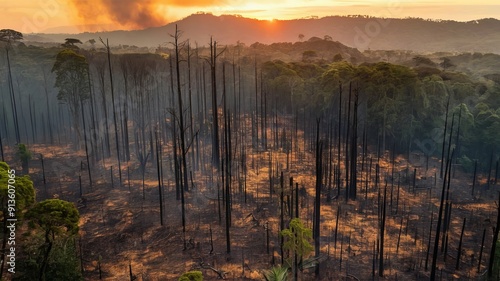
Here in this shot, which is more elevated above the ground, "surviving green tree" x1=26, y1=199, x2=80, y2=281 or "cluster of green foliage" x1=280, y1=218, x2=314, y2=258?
"surviving green tree" x1=26, y1=199, x2=80, y2=281

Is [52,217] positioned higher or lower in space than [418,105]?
lower

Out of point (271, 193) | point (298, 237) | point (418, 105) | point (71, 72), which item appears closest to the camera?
point (298, 237)

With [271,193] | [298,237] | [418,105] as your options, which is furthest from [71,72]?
[418,105]

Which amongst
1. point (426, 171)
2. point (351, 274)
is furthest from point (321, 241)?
point (426, 171)

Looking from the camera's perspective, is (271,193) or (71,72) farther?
(71,72)

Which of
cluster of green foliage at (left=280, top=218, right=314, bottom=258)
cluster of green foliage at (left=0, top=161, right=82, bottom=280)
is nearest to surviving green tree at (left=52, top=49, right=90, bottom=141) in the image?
Result: cluster of green foliage at (left=0, top=161, right=82, bottom=280)

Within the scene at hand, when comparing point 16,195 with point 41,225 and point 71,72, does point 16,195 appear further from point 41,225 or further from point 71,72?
point 71,72

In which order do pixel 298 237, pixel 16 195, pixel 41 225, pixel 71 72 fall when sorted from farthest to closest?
pixel 71 72 → pixel 298 237 → pixel 41 225 → pixel 16 195

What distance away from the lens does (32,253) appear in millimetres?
13461

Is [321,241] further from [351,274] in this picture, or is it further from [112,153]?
[112,153]

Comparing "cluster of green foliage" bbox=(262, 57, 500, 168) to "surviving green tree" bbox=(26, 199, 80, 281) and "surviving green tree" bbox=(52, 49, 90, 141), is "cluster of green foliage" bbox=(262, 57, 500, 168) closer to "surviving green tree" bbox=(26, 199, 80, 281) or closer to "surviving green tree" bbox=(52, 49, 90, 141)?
"surviving green tree" bbox=(52, 49, 90, 141)

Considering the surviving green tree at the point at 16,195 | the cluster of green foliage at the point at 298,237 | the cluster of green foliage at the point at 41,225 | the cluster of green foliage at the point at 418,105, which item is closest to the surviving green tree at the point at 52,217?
the cluster of green foliage at the point at 41,225

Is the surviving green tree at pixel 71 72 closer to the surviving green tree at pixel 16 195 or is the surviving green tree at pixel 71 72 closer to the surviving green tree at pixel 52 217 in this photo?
the surviving green tree at pixel 16 195

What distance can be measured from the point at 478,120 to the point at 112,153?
126ft
